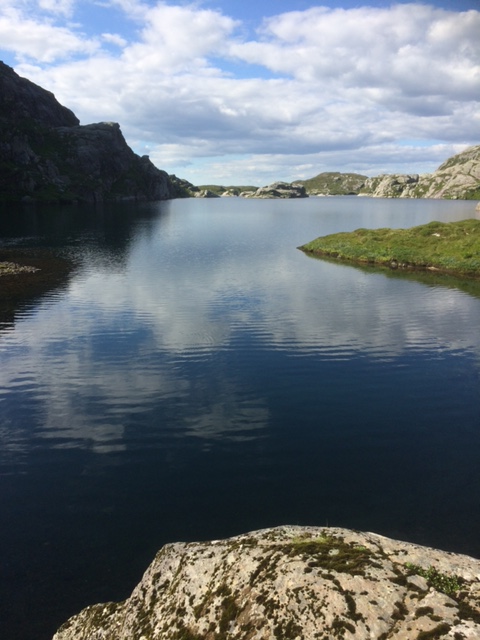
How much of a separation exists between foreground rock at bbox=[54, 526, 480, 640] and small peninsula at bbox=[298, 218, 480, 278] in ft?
231

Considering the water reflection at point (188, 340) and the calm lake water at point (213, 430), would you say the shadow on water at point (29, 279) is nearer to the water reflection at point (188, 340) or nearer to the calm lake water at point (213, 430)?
the water reflection at point (188, 340)

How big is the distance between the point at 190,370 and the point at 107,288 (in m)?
32.8

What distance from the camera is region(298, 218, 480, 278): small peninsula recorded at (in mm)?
74438

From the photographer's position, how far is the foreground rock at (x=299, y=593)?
7.38 meters

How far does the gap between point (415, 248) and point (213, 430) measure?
2841 inches

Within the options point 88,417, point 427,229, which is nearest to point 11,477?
point 88,417

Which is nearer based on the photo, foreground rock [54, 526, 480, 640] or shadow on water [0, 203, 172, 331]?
foreground rock [54, 526, 480, 640]

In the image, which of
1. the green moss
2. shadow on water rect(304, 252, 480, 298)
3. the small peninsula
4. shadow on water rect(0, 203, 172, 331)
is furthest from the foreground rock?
the small peninsula

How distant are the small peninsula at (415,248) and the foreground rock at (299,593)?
231 feet

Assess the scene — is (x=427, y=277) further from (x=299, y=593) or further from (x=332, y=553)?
(x=299, y=593)

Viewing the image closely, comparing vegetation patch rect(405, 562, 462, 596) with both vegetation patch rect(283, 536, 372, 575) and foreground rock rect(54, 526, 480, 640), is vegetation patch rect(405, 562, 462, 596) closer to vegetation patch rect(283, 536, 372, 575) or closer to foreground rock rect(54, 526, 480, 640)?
foreground rock rect(54, 526, 480, 640)

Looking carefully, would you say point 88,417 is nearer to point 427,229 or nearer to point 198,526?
point 198,526

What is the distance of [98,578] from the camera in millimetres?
14805

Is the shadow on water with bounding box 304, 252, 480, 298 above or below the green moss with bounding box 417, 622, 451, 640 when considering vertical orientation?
below
